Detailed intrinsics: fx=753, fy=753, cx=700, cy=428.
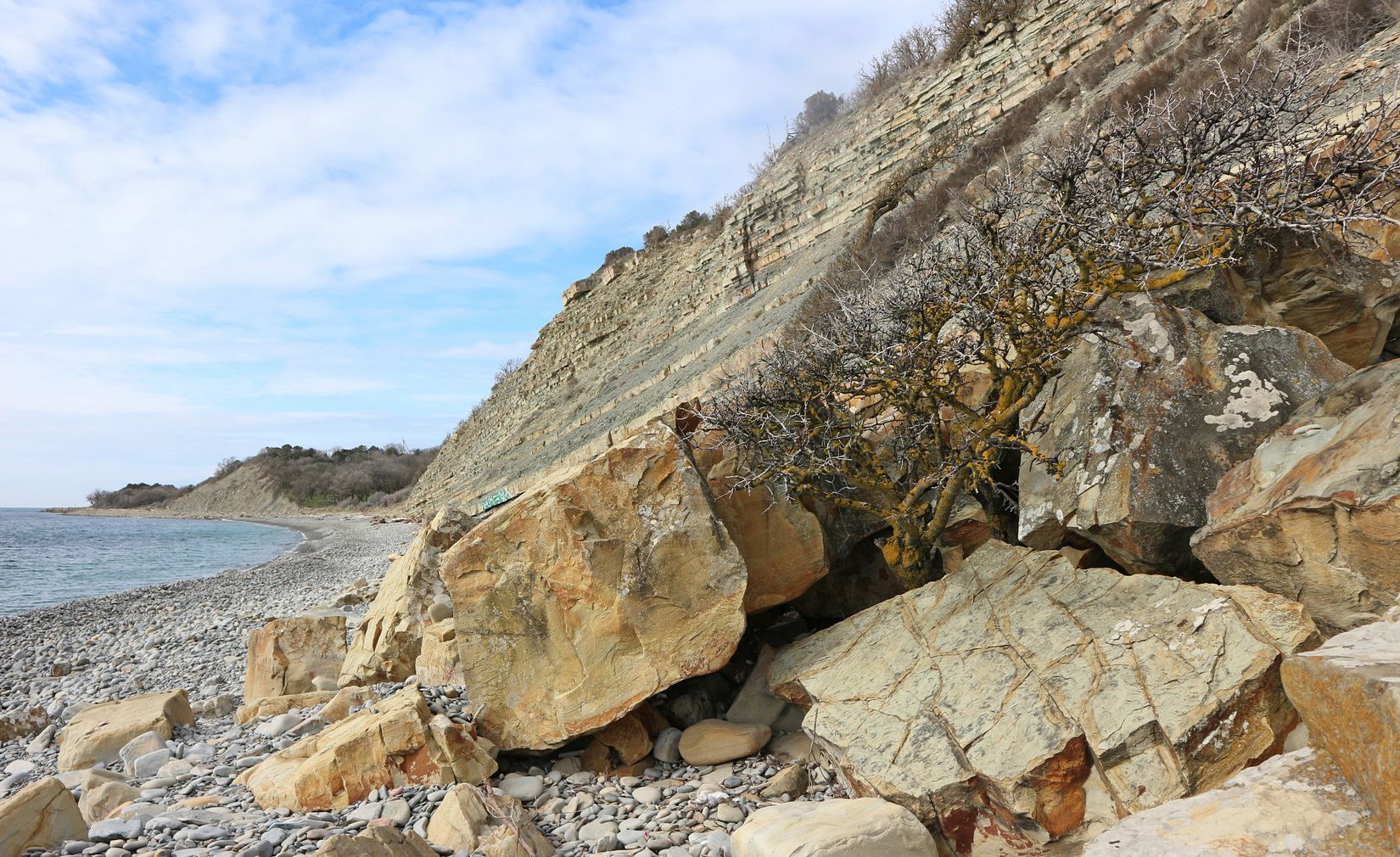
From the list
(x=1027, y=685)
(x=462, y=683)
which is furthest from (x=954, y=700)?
(x=462, y=683)

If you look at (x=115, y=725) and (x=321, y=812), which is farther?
(x=115, y=725)

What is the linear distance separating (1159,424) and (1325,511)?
1.31 metres

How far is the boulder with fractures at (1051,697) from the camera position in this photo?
3.46m

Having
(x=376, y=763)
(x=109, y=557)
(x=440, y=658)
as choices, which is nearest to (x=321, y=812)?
(x=376, y=763)

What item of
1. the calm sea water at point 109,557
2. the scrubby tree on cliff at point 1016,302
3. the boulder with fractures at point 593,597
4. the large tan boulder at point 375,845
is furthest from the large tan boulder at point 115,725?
the calm sea water at point 109,557

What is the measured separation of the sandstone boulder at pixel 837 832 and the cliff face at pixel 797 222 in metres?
8.18

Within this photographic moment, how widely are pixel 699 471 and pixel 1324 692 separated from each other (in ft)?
13.5

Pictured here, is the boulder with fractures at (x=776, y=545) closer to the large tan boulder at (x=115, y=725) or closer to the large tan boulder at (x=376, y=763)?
the large tan boulder at (x=376, y=763)

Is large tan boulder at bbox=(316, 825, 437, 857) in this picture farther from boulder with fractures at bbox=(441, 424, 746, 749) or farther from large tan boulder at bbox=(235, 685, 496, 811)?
boulder with fractures at bbox=(441, 424, 746, 749)

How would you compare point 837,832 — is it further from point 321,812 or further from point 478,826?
point 321,812

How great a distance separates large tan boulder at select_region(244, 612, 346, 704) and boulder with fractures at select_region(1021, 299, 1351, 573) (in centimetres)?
790

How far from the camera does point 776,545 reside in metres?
6.16

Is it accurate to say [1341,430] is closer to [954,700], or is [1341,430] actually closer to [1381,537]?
[1381,537]

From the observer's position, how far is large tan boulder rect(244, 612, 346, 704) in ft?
28.2
